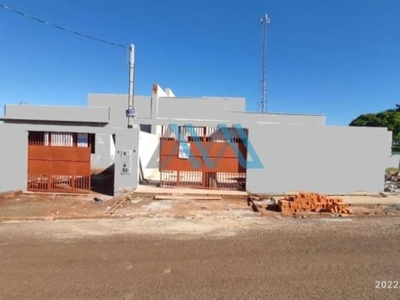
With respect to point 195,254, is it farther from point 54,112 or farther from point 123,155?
point 54,112

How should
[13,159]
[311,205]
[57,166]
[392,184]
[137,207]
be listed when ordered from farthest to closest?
[392,184] → [57,166] → [13,159] → [137,207] → [311,205]

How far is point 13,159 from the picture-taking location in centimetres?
1277

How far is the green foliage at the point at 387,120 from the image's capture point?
41.2 m

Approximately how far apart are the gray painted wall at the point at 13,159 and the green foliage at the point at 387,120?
1527 inches

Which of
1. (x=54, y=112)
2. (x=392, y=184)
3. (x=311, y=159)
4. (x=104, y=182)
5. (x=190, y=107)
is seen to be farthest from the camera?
(x=190, y=107)

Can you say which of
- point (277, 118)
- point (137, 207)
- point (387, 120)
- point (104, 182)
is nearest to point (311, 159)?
point (137, 207)

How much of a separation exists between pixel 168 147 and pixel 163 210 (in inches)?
168

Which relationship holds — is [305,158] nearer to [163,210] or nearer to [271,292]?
[163,210]

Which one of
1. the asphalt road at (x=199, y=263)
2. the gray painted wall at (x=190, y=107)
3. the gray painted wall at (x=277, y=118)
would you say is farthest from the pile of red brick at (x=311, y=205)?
the gray painted wall at (x=190, y=107)

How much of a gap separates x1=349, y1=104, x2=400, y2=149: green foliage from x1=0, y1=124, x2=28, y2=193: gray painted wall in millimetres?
38798

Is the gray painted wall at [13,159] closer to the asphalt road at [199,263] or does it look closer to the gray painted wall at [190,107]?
A: the asphalt road at [199,263]

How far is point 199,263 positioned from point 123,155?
320 inches

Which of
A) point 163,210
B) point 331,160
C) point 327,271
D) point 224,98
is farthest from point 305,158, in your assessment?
point 224,98

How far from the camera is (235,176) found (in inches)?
590
